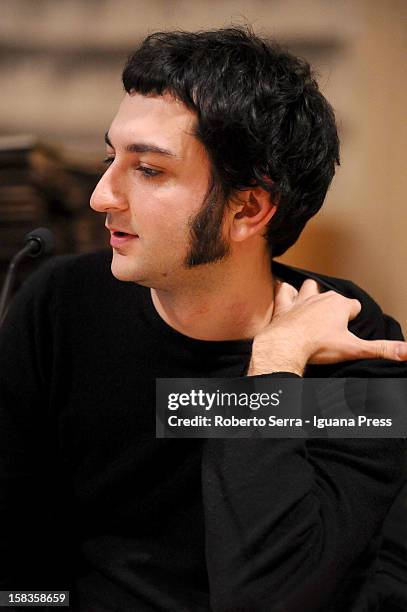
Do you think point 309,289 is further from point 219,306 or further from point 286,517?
point 286,517

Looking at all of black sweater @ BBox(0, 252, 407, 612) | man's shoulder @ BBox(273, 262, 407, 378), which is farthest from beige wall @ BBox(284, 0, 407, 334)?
black sweater @ BBox(0, 252, 407, 612)

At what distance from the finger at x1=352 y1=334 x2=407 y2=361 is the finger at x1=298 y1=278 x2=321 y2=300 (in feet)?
0.39

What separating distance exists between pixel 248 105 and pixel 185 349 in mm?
354

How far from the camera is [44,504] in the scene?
123 cm

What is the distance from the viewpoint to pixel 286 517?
3.31 ft

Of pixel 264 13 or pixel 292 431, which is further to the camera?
pixel 264 13

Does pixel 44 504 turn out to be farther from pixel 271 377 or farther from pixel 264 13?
pixel 264 13

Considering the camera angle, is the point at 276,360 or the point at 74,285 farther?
the point at 74,285

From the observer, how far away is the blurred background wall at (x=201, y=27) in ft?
6.03

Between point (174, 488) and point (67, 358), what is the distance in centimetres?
25

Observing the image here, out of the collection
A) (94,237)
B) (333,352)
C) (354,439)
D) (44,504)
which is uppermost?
(94,237)

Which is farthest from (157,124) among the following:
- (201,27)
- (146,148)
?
(201,27)

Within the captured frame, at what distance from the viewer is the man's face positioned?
1.09 meters

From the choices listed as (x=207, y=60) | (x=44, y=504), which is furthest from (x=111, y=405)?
(x=207, y=60)
